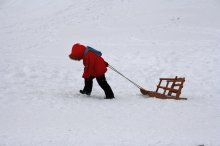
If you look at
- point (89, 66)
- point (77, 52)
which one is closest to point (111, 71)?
point (89, 66)

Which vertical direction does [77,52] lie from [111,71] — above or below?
above

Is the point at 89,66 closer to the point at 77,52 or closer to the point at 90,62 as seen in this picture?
the point at 90,62

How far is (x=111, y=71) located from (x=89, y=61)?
131 inches

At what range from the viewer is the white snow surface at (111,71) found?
281 inches

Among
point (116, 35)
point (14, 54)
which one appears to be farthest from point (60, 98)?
point (116, 35)

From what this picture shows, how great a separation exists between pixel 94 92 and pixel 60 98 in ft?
5.25

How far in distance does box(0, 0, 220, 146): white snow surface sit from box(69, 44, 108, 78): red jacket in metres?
0.69

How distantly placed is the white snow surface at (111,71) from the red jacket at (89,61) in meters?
0.69

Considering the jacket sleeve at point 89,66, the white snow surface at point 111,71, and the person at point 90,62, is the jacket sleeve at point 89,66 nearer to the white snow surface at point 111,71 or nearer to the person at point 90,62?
the person at point 90,62

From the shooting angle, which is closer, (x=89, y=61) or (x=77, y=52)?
(x=77, y=52)

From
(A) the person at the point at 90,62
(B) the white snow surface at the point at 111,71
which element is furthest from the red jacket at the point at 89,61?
(B) the white snow surface at the point at 111,71

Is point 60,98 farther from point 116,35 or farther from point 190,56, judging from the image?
point 116,35

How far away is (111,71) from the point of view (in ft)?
43.5

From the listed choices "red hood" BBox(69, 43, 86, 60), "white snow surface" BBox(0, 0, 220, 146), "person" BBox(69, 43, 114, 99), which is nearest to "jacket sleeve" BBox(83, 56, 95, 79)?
"person" BBox(69, 43, 114, 99)
